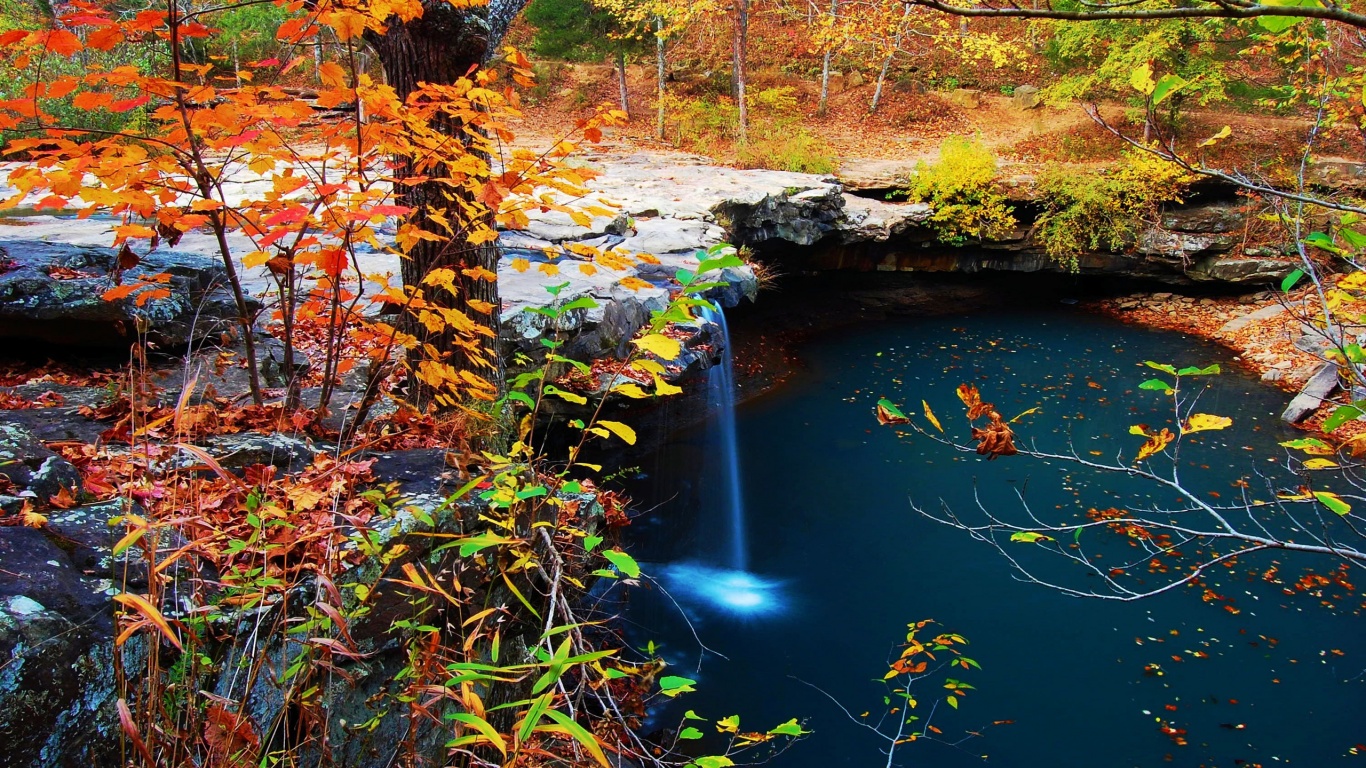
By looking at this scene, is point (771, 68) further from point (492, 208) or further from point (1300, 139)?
point (492, 208)

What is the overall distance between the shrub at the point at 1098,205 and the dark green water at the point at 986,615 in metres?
3.49

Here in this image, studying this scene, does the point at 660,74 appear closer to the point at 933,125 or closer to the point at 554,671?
the point at 933,125

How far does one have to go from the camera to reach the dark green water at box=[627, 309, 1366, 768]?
4.60 meters

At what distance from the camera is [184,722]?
4.98ft

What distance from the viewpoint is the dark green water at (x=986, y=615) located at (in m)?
A: 4.60

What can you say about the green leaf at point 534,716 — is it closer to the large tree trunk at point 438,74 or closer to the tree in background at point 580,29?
the large tree trunk at point 438,74

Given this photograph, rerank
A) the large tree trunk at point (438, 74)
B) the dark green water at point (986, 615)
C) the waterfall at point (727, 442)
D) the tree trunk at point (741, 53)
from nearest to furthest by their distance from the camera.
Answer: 1. the large tree trunk at point (438, 74)
2. the dark green water at point (986, 615)
3. the waterfall at point (727, 442)
4. the tree trunk at point (741, 53)

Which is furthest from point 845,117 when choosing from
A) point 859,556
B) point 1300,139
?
point 859,556

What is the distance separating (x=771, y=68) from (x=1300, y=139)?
10810 mm

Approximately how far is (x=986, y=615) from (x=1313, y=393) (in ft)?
18.0

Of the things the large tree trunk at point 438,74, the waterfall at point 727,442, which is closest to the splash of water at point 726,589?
the waterfall at point 727,442

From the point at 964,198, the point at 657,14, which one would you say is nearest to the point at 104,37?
the point at 964,198

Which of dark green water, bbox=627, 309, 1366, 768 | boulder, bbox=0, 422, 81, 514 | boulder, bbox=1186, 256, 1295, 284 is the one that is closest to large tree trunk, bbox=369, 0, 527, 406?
boulder, bbox=0, 422, 81, 514

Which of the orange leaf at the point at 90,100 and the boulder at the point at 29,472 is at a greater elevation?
the orange leaf at the point at 90,100
